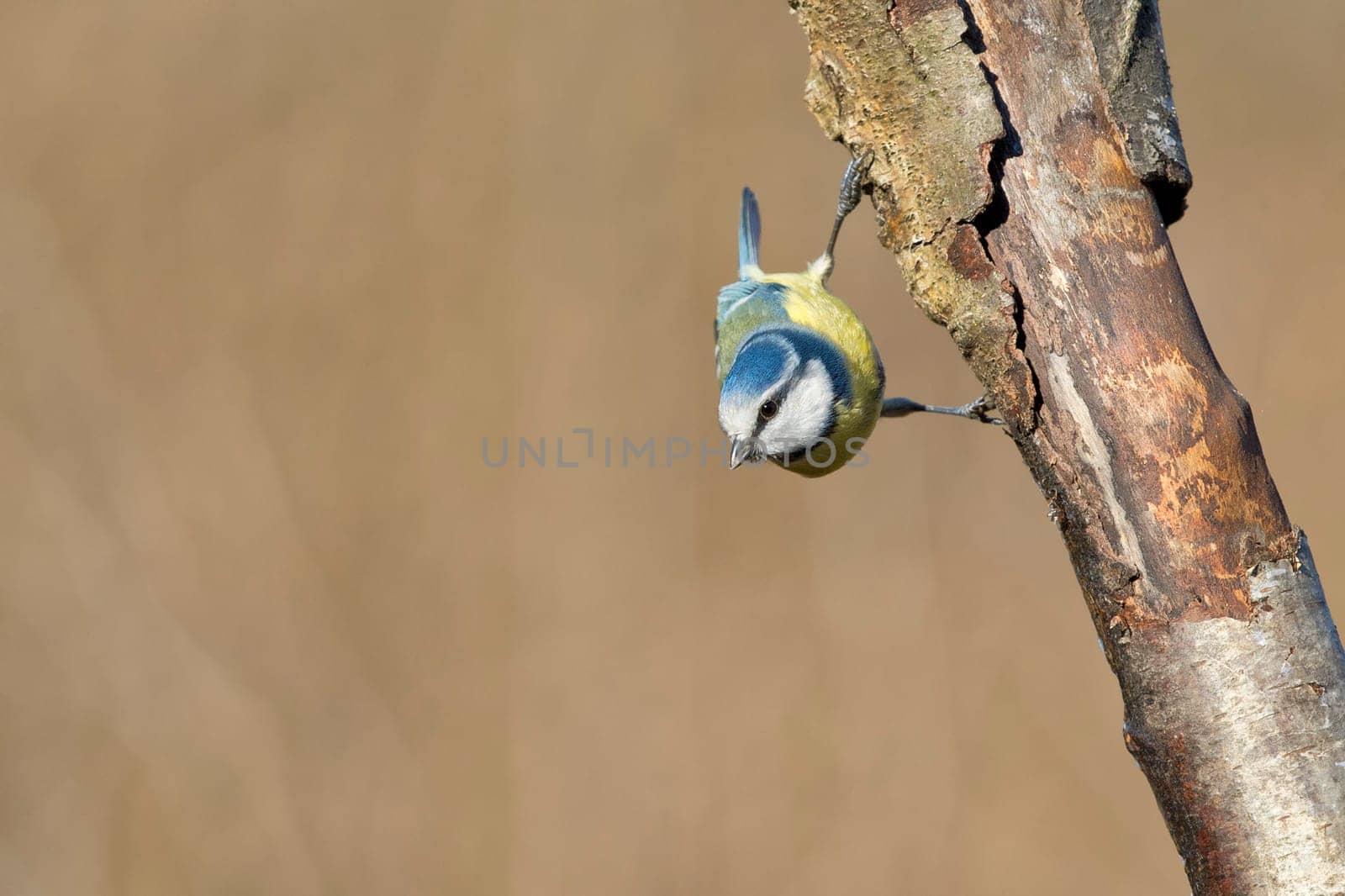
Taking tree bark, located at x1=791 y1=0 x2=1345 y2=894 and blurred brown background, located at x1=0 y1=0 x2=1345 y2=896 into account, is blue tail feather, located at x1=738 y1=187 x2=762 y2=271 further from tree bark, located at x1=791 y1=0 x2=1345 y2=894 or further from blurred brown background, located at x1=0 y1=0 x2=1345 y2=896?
tree bark, located at x1=791 y1=0 x2=1345 y2=894

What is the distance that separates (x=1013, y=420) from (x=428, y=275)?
2.97 meters

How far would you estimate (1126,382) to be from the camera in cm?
153

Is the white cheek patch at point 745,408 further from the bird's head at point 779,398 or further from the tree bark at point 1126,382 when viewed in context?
the tree bark at point 1126,382

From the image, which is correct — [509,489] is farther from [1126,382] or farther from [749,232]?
[1126,382]

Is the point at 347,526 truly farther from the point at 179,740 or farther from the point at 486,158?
the point at 486,158

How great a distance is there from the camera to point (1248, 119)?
4430mm

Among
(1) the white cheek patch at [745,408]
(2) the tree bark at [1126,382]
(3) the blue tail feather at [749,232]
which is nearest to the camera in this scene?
(2) the tree bark at [1126,382]

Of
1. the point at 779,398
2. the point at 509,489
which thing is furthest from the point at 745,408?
the point at 509,489

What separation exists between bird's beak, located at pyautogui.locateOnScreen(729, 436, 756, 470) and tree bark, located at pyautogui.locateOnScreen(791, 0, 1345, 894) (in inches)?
35.9

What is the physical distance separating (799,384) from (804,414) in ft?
0.26

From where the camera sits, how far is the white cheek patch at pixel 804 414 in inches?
106

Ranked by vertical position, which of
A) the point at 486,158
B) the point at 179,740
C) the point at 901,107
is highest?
the point at 486,158

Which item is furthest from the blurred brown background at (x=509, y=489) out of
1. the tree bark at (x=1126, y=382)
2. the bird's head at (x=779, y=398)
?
the tree bark at (x=1126, y=382)

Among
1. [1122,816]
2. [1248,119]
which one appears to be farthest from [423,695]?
[1248,119]
